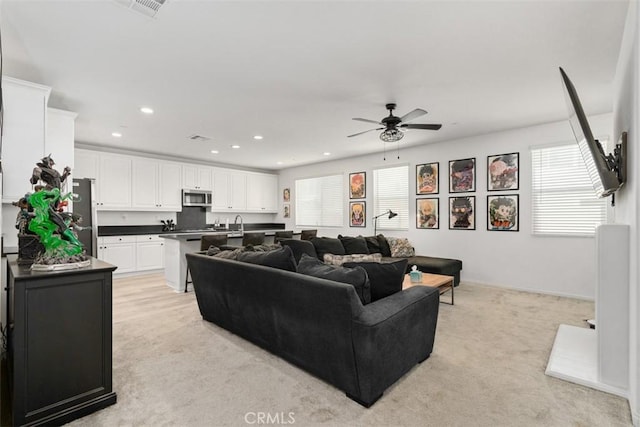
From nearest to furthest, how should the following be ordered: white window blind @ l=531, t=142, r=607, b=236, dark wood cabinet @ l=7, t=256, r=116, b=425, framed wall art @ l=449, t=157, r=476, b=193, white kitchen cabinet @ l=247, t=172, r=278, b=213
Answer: dark wood cabinet @ l=7, t=256, r=116, b=425 → white window blind @ l=531, t=142, r=607, b=236 → framed wall art @ l=449, t=157, r=476, b=193 → white kitchen cabinet @ l=247, t=172, r=278, b=213

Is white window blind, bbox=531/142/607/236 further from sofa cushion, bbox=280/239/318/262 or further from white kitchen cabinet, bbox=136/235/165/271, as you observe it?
white kitchen cabinet, bbox=136/235/165/271

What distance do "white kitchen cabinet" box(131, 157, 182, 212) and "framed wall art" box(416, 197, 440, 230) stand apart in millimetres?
5254

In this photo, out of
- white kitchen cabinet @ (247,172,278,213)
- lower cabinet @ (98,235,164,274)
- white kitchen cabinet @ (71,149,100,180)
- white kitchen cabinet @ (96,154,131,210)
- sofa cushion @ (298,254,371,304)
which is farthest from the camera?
white kitchen cabinet @ (247,172,278,213)

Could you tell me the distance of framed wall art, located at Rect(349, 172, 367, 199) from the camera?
7168 millimetres

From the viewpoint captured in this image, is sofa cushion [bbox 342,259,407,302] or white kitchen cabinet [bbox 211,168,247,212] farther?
white kitchen cabinet [bbox 211,168,247,212]

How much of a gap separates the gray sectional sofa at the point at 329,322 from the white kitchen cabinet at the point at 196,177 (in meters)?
4.80

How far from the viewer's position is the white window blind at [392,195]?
21.2 feet

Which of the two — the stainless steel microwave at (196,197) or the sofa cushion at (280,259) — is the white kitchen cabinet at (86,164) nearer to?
the stainless steel microwave at (196,197)

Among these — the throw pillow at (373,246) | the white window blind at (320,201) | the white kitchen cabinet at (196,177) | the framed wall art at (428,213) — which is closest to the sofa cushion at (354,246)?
the throw pillow at (373,246)

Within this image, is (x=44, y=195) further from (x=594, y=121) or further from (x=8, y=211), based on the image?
(x=594, y=121)

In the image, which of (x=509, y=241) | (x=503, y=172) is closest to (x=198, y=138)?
(x=503, y=172)

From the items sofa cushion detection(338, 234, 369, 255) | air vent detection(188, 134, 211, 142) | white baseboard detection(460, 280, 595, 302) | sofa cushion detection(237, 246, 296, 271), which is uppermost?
air vent detection(188, 134, 211, 142)

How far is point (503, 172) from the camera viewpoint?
16.8 feet

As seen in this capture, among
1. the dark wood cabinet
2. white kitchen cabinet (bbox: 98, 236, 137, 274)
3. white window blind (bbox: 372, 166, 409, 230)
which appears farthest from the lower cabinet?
white window blind (bbox: 372, 166, 409, 230)
